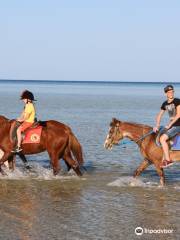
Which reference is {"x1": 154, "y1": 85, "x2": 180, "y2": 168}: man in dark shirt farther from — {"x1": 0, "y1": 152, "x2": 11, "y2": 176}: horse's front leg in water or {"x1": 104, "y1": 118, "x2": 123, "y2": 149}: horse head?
{"x1": 0, "y1": 152, "x2": 11, "y2": 176}: horse's front leg in water

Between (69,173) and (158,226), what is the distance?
18.7 ft

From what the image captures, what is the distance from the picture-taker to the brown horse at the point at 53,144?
13.6m

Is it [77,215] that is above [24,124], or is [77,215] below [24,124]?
below

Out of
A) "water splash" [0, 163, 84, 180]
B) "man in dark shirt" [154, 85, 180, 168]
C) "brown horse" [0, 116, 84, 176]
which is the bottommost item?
"water splash" [0, 163, 84, 180]

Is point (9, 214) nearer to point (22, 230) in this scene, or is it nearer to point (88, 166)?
point (22, 230)

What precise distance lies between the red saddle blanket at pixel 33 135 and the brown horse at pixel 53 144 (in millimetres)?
91

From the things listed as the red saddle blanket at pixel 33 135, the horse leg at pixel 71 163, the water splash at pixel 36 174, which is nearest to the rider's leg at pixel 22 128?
the red saddle blanket at pixel 33 135

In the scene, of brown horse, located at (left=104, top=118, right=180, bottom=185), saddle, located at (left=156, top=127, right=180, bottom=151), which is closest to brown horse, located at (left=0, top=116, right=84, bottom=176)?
brown horse, located at (left=104, top=118, right=180, bottom=185)

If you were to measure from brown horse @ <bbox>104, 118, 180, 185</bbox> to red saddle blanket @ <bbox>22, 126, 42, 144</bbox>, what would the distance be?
6.73 ft

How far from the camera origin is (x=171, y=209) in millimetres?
10250

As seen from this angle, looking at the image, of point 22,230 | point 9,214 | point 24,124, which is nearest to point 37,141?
point 24,124

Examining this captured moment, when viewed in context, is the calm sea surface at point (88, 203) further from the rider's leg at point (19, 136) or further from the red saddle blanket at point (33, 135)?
the red saddle blanket at point (33, 135)

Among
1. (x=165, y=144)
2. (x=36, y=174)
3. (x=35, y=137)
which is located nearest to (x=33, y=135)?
(x=35, y=137)

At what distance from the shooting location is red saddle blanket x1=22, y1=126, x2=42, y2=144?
13617 mm
